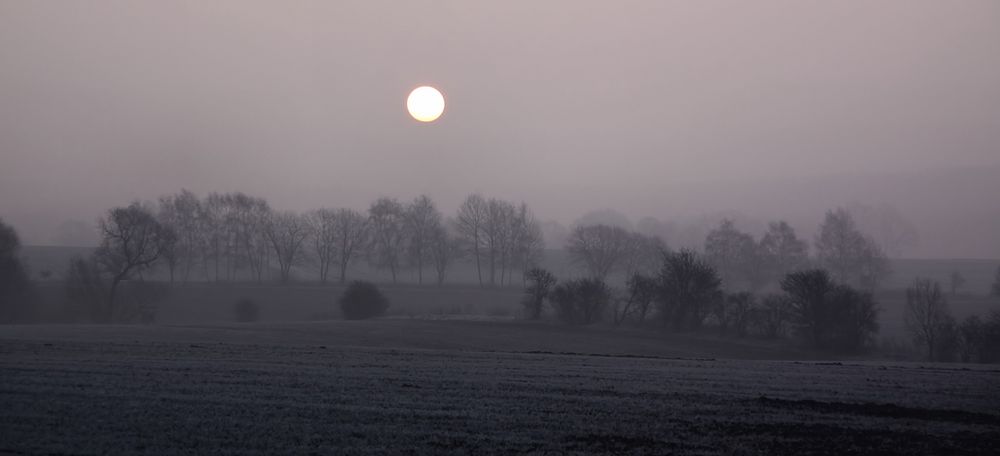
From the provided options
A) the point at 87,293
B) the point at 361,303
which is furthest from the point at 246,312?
the point at 87,293

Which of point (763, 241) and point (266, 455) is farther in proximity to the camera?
point (763, 241)

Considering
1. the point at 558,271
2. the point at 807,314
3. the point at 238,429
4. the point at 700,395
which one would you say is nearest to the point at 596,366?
the point at 700,395

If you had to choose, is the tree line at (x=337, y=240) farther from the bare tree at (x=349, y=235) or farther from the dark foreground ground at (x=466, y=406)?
the dark foreground ground at (x=466, y=406)

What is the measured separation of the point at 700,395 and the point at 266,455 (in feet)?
36.7

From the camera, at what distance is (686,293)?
60.2 metres

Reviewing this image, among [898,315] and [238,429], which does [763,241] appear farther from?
[238,429]

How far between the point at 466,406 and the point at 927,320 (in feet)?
149

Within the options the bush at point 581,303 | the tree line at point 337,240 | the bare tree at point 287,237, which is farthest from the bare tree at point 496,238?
the bush at point 581,303

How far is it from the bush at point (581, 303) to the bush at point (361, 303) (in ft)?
57.3

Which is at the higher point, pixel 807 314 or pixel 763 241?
pixel 763 241

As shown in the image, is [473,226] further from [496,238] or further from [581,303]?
[581,303]

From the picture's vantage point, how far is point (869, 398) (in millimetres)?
19953

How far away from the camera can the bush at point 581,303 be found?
207 ft

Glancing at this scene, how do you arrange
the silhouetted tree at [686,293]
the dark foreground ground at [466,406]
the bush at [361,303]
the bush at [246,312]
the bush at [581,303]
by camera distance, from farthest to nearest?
the bush at [246,312], the bush at [361,303], the bush at [581,303], the silhouetted tree at [686,293], the dark foreground ground at [466,406]
